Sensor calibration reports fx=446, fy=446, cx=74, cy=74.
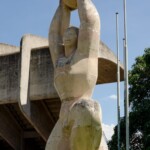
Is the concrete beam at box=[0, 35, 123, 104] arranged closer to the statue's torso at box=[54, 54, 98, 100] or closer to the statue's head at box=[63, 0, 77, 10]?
the statue's head at box=[63, 0, 77, 10]

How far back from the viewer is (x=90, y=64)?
707cm

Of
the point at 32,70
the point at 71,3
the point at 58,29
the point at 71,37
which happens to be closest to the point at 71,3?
the point at 71,3

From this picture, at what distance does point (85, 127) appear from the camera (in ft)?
21.6

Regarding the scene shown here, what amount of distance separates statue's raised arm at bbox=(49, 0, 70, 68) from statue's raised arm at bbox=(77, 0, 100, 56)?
491mm

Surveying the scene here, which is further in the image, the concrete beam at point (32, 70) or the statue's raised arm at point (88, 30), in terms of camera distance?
the concrete beam at point (32, 70)

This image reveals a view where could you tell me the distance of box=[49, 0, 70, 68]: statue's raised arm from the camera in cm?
750

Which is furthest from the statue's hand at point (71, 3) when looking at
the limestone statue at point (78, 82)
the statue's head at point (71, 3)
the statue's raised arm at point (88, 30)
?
the statue's raised arm at point (88, 30)

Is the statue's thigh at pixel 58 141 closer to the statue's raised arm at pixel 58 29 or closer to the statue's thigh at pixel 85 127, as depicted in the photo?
the statue's thigh at pixel 85 127

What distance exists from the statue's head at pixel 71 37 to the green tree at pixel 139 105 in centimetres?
1245

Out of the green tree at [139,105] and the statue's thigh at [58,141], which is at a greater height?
the green tree at [139,105]

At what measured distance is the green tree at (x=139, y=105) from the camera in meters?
20.2

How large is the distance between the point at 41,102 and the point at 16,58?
2.39 m

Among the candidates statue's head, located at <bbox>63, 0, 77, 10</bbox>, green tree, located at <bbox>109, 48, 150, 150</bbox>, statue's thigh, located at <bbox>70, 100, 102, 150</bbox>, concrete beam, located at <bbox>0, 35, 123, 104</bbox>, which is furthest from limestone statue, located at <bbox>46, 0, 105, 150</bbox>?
green tree, located at <bbox>109, 48, 150, 150</bbox>

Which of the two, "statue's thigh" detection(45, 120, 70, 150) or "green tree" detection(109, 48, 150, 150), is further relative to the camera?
"green tree" detection(109, 48, 150, 150)
